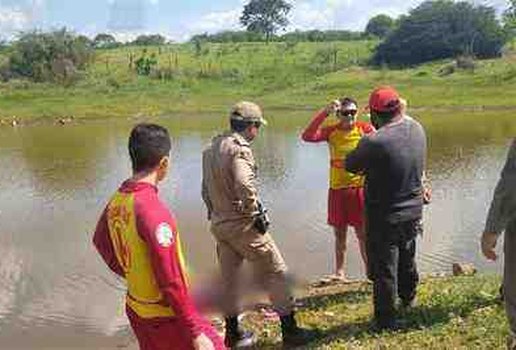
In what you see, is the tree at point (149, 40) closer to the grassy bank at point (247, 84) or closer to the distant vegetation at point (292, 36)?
the distant vegetation at point (292, 36)

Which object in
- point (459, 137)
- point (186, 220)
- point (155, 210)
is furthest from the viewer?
point (459, 137)

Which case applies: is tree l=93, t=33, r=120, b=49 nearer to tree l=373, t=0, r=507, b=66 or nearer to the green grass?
tree l=373, t=0, r=507, b=66

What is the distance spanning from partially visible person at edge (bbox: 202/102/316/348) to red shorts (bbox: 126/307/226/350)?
84.5 inches

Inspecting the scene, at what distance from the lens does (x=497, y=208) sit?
16.3 ft

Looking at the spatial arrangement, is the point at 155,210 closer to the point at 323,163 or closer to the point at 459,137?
the point at 323,163

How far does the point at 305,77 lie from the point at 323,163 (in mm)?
39241

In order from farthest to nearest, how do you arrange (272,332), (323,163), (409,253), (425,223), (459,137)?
(459,137)
(323,163)
(425,223)
(272,332)
(409,253)

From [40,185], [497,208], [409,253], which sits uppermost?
[497,208]

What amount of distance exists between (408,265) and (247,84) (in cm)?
5204

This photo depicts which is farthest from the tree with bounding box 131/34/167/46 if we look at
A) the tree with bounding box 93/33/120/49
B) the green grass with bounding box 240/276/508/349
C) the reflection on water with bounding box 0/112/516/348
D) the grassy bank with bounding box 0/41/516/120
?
the green grass with bounding box 240/276/508/349

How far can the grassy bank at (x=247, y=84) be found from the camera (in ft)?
159

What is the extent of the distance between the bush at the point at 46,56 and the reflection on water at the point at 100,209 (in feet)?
115

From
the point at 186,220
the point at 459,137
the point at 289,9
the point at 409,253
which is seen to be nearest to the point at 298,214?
the point at 186,220

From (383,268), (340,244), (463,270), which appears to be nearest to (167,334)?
(383,268)
